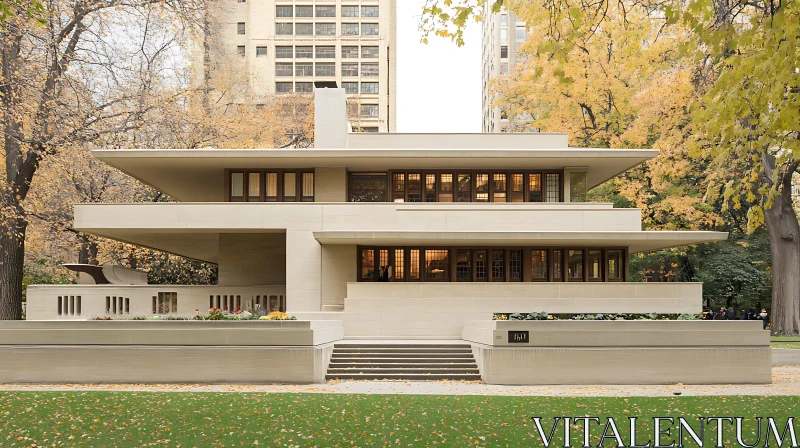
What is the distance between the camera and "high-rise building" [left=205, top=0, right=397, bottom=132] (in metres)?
100

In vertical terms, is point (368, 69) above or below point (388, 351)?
above

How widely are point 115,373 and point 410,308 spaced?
10.7m

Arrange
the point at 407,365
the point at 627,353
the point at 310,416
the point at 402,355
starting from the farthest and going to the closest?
the point at 402,355 < the point at 407,365 < the point at 627,353 < the point at 310,416

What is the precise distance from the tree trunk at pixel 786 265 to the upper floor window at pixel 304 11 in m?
81.4

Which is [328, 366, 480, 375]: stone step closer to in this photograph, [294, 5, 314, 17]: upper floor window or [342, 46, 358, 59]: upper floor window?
[342, 46, 358, 59]: upper floor window

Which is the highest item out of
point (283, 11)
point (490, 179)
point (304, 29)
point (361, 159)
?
point (283, 11)

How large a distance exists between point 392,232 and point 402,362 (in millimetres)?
5766

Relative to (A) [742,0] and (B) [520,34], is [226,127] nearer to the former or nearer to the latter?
(A) [742,0]

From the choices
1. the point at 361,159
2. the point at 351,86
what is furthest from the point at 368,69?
the point at 361,159

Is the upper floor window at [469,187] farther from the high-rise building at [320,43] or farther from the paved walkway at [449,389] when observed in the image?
the high-rise building at [320,43]

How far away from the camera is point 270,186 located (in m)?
29.5

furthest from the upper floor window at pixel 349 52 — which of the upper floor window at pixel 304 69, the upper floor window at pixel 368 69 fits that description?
the upper floor window at pixel 304 69

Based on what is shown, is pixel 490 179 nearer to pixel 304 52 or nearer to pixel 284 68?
pixel 284 68

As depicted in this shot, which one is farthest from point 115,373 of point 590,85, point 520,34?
point 520,34
